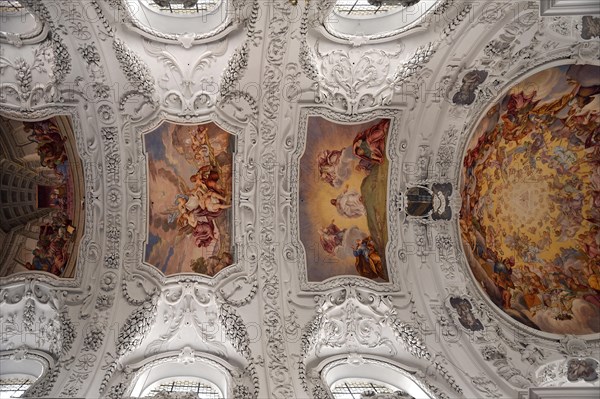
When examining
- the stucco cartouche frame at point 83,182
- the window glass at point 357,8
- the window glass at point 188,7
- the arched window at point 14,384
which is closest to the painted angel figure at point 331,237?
the window glass at point 357,8

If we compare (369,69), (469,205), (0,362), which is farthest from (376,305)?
(0,362)

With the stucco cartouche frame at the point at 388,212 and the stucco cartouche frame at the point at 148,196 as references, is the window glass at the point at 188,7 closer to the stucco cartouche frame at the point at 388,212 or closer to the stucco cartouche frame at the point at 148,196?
the stucco cartouche frame at the point at 148,196

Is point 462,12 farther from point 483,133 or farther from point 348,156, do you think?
point 348,156

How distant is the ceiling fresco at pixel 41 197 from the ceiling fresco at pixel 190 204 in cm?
174

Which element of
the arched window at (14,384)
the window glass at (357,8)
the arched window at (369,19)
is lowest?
the arched window at (14,384)

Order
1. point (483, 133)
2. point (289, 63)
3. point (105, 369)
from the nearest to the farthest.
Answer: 1. point (105, 369)
2. point (289, 63)
3. point (483, 133)

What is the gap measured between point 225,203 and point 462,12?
664cm

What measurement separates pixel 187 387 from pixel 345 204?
17.7ft

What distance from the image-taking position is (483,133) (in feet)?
39.3

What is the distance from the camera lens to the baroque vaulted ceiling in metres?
10.7

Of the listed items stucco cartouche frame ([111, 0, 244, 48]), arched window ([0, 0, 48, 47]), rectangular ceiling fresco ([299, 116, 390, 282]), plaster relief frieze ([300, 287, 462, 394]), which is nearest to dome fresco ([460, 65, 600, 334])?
rectangular ceiling fresco ([299, 116, 390, 282])

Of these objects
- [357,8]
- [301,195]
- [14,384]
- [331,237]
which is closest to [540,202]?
[331,237]

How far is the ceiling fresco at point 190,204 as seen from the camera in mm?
11883

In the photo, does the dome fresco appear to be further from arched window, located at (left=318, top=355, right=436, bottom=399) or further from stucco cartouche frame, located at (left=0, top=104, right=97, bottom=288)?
stucco cartouche frame, located at (left=0, top=104, right=97, bottom=288)
